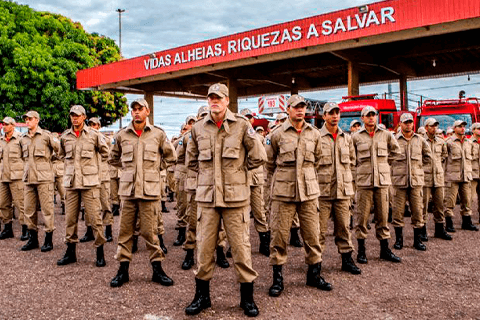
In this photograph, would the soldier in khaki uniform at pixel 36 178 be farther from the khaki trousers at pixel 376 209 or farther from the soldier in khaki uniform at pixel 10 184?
the khaki trousers at pixel 376 209

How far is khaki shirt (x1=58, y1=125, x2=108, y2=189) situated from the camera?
5754mm

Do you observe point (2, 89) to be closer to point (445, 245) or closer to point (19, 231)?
point (19, 231)

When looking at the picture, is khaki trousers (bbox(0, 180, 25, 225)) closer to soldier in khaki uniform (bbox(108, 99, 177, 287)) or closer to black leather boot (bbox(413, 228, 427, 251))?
soldier in khaki uniform (bbox(108, 99, 177, 287))

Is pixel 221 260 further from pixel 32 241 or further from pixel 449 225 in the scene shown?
pixel 449 225

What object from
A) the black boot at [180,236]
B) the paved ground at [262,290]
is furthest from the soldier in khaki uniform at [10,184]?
the black boot at [180,236]

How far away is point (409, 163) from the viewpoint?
6.51 m

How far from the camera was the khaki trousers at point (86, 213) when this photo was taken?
566 centimetres

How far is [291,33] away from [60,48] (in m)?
13.5

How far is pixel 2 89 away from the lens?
19031 millimetres

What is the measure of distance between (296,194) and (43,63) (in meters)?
19.4

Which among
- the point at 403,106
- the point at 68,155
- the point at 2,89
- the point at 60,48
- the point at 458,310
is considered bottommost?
the point at 458,310

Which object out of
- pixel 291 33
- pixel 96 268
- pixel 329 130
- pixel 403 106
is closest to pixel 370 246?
pixel 329 130

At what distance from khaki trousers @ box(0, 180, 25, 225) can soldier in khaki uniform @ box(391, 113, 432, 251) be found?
262 inches

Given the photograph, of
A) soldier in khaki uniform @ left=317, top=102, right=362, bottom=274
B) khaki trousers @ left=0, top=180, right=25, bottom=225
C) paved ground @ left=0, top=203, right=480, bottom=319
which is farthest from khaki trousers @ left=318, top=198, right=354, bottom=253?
khaki trousers @ left=0, top=180, right=25, bottom=225
